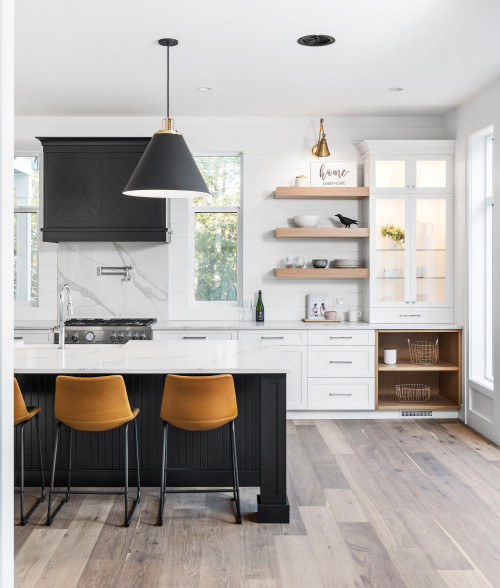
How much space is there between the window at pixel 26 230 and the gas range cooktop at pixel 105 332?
86cm

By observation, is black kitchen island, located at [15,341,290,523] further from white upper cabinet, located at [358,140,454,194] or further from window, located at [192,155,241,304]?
white upper cabinet, located at [358,140,454,194]

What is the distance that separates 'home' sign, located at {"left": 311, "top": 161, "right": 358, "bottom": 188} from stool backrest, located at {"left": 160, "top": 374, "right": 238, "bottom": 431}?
338cm

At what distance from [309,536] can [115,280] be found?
366cm

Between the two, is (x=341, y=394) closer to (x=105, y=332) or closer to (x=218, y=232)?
(x=218, y=232)

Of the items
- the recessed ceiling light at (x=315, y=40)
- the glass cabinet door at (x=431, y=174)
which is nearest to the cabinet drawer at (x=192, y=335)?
the glass cabinet door at (x=431, y=174)

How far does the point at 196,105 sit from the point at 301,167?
1.22 m

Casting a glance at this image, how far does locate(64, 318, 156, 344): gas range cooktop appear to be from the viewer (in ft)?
18.9

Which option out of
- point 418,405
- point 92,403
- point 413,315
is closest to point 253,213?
point 413,315

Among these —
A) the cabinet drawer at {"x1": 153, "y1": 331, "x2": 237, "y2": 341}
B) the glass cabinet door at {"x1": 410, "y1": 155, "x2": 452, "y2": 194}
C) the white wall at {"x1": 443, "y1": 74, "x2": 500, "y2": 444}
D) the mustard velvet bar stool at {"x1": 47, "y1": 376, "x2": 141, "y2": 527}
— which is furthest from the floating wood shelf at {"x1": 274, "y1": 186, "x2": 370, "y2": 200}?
the mustard velvet bar stool at {"x1": 47, "y1": 376, "x2": 141, "y2": 527}

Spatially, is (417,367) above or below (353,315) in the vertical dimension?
below

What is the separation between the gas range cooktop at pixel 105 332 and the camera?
5.77 m

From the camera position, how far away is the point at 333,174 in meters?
6.29

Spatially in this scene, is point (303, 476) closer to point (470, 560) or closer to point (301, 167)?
point (470, 560)

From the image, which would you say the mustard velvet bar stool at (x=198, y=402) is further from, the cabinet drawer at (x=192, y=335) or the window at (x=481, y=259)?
the window at (x=481, y=259)
